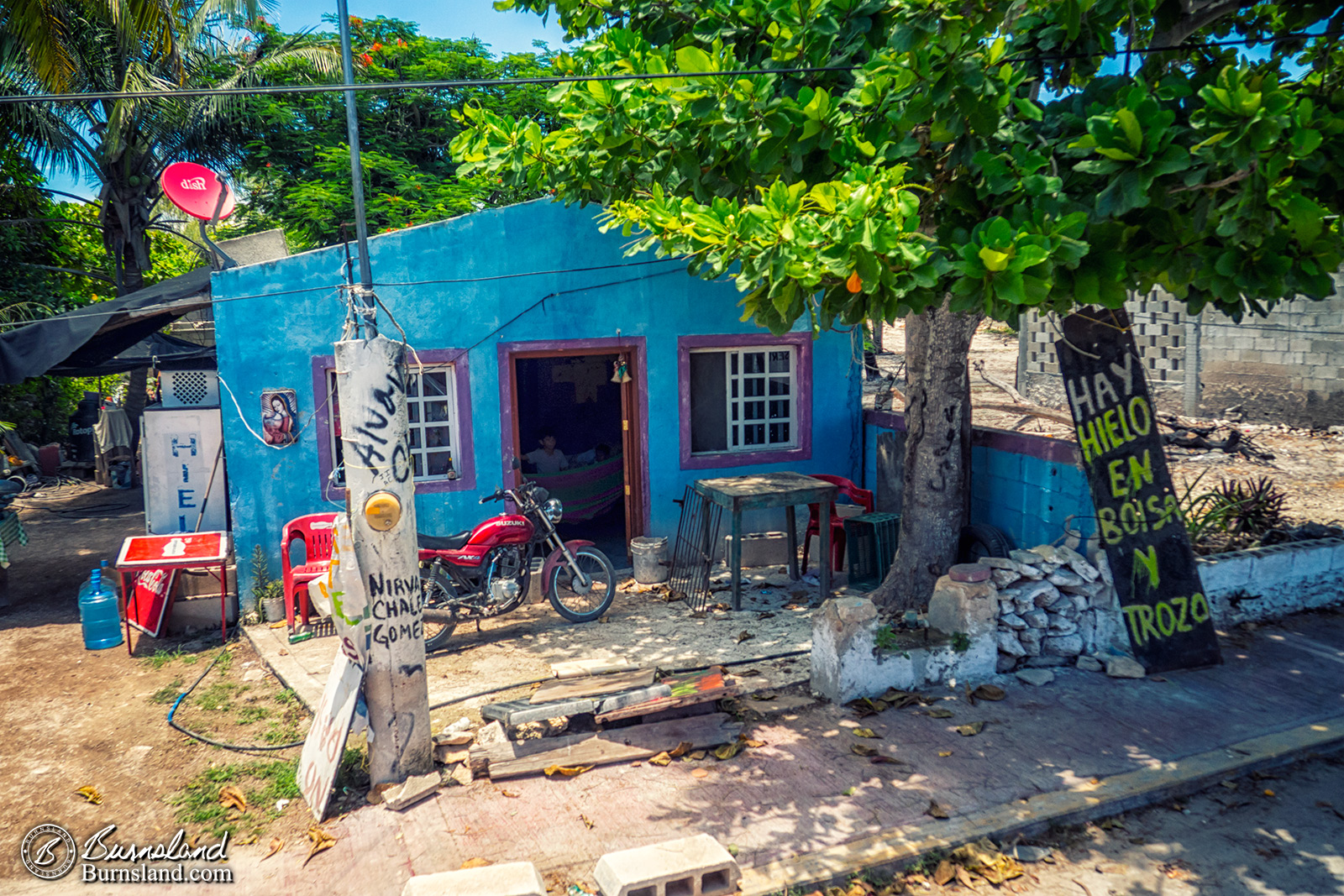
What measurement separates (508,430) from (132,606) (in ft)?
12.0

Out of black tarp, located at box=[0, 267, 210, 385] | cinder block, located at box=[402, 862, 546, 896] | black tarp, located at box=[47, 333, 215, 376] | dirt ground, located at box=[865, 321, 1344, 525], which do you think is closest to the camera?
cinder block, located at box=[402, 862, 546, 896]

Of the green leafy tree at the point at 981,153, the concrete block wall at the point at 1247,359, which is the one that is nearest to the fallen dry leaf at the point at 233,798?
the green leafy tree at the point at 981,153

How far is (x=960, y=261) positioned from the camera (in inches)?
172

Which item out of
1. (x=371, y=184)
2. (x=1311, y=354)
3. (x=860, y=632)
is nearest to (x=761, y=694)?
(x=860, y=632)

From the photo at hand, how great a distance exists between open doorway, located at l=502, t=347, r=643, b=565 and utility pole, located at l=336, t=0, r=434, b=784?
3.71m

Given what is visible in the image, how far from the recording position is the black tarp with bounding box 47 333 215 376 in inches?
417

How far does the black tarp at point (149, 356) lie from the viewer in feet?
34.8

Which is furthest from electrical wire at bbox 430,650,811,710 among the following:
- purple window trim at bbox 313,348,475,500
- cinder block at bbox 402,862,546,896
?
purple window trim at bbox 313,348,475,500

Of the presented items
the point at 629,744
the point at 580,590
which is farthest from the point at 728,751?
the point at 580,590

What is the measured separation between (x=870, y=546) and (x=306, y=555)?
529cm

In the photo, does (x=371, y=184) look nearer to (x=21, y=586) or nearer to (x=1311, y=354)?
(x=21, y=586)

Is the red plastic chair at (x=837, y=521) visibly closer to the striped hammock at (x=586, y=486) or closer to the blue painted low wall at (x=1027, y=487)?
the blue painted low wall at (x=1027, y=487)

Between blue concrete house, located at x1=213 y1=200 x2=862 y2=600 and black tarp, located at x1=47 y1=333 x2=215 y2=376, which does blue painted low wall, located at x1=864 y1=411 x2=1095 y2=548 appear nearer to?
blue concrete house, located at x1=213 y1=200 x2=862 y2=600

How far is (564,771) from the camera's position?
5160 millimetres
